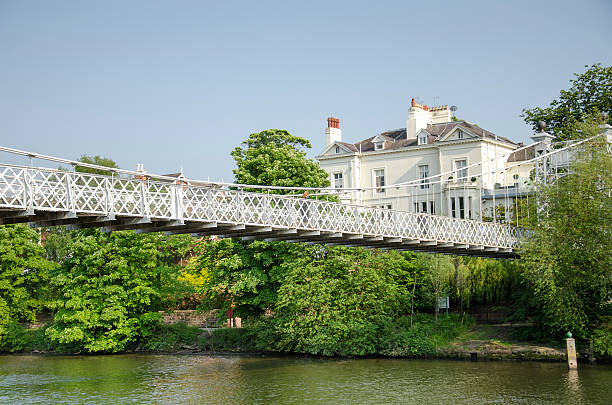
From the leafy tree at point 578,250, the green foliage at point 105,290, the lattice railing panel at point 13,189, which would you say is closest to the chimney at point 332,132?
the green foliage at point 105,290

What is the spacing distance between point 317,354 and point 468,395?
12.1 metres

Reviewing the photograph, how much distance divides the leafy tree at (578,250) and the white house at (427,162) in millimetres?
13005

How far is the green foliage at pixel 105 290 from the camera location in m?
36.1

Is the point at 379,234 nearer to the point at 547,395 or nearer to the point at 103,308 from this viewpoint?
the point at 547,395

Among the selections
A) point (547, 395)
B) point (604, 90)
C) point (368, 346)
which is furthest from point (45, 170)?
point (604, 90)

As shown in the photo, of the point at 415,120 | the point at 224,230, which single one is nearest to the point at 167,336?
the point at 224,230

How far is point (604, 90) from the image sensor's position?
4338 centimetres

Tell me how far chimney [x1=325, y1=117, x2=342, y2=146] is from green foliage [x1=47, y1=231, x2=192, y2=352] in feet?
63.7

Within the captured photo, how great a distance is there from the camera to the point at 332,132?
177 ft

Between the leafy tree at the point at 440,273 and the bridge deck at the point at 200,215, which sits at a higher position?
the bridge deck at the point at 200,215

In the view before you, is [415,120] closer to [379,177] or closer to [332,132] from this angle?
[379,177]

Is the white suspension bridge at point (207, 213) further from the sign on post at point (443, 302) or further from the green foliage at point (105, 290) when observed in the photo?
the green foliage at point (105, 290)

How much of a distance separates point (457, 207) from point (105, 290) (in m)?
22.2

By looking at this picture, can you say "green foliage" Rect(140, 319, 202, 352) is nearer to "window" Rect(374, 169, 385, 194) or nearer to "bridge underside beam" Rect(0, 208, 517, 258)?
"bridge underside beam" Rect(0, 208, 517, 258)
